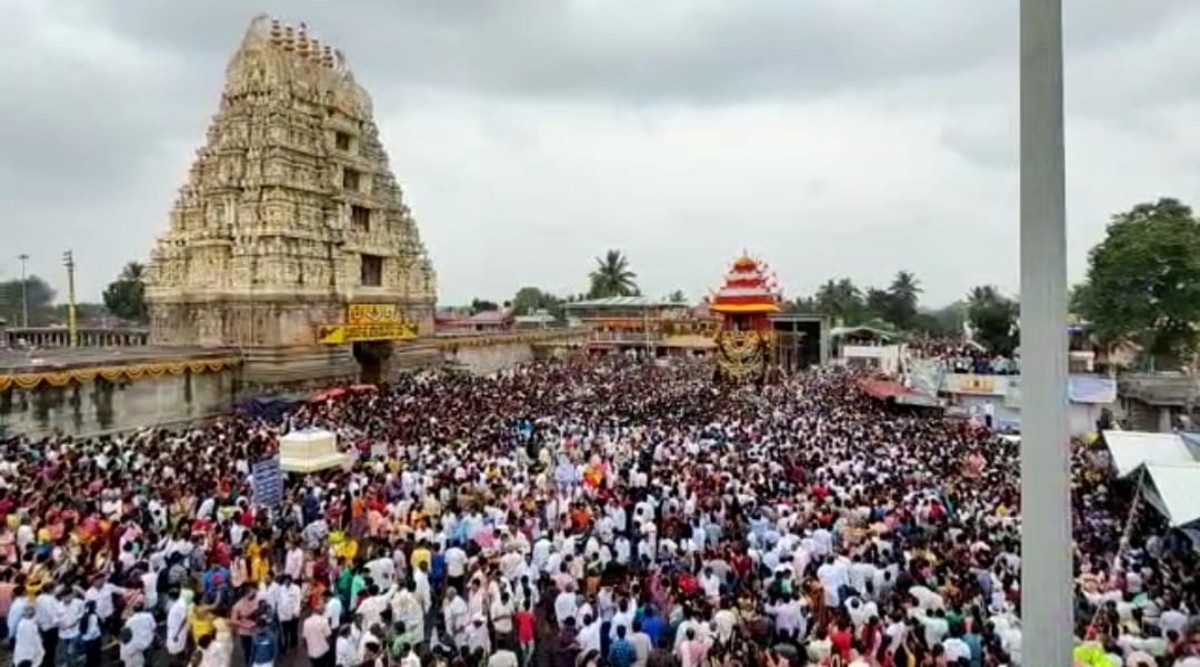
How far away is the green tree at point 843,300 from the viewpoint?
8038cm

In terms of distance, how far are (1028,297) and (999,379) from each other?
25434mm

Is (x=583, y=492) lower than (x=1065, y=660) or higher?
lower

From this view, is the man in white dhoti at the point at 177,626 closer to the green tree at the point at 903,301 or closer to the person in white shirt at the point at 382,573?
the person in white shirt at the point at 382,573

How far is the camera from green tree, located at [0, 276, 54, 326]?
243 feet

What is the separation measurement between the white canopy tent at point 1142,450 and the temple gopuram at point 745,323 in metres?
20.4

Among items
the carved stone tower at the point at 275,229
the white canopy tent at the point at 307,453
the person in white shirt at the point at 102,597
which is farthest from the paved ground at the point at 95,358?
the person in white shirt at the point at 102,597

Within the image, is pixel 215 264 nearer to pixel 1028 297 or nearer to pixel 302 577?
pixel 302 577

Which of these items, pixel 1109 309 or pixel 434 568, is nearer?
pixel 434 568

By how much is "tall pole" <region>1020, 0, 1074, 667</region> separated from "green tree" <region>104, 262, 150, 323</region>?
73763mm

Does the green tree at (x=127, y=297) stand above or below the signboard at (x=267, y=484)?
above

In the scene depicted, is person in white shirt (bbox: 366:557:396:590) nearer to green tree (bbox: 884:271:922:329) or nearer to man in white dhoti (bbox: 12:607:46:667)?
man in white dhoti (bbox: 12:607:46:667)

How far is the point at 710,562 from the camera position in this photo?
360 inches

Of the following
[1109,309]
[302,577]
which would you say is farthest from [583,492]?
[1109,309]

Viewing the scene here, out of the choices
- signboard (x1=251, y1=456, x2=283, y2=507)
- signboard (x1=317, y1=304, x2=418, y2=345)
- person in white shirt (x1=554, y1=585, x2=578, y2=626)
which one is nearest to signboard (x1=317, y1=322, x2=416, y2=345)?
signboard (x1=317, y1=304, x2=418, y2=345)
